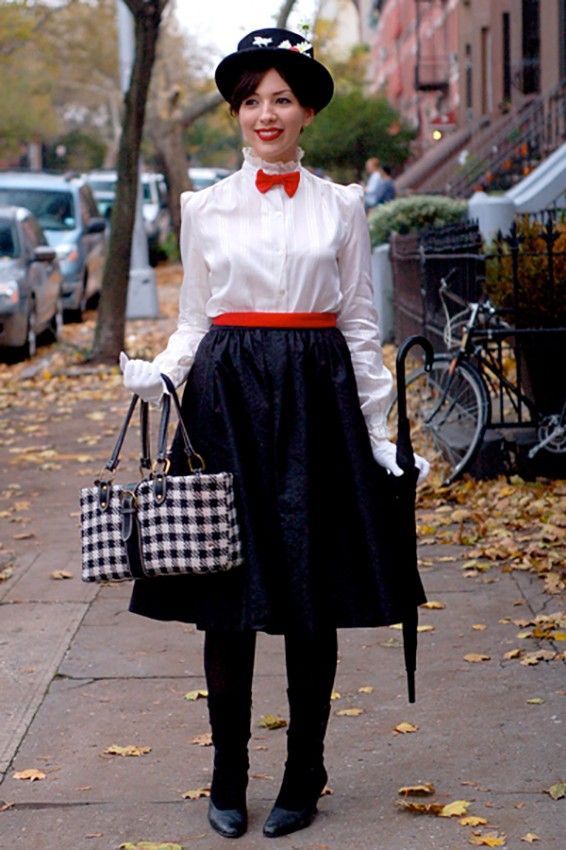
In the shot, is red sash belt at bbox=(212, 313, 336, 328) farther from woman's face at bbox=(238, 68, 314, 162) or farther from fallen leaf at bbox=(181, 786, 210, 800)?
fallen leaf at bbox=(181, 786, 210, 800)

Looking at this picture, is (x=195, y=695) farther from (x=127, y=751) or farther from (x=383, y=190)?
(x=383, y=190)

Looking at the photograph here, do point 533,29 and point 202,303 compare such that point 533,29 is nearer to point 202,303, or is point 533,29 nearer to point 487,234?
point 487,234

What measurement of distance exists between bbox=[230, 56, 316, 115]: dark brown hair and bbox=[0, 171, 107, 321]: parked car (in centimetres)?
1733

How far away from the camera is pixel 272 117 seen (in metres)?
4.24

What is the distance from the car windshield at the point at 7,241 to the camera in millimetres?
17734

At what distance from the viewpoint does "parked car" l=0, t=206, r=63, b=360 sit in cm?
1673

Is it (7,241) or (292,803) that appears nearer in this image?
(292,803)

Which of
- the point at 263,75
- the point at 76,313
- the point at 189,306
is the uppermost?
the point at 263,75

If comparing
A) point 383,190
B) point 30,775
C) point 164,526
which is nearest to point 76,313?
point 383,190

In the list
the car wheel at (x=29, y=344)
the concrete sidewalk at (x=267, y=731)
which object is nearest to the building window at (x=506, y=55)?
the car wheel at (x=29, y=344)

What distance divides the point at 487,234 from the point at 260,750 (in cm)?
1294

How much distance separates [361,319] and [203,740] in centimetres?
156

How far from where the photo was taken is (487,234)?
17.5 metres

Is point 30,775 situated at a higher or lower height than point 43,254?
lower
